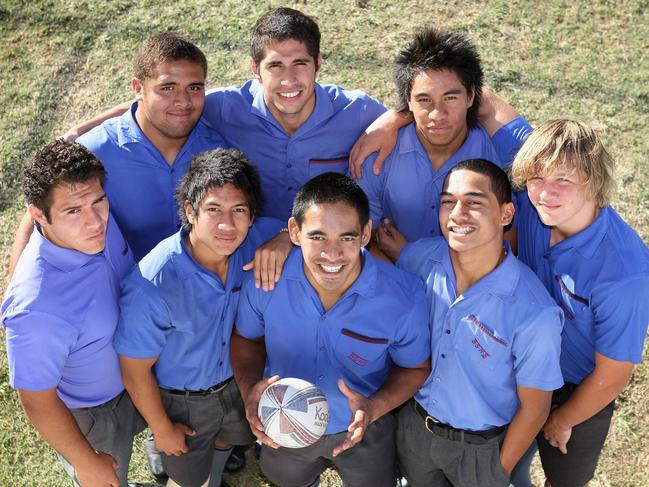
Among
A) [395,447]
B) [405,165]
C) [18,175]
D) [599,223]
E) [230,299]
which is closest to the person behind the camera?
[599,223]

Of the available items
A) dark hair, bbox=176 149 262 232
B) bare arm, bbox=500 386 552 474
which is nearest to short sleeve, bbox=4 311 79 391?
dark hair, bbox=176 149 262 232

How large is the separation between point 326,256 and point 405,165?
1140 millimetres

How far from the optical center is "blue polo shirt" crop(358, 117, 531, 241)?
4418mm

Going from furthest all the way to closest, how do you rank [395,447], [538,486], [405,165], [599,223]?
1. [538,486]
2. [405,165]
3. [395,447]
4. [599,223]

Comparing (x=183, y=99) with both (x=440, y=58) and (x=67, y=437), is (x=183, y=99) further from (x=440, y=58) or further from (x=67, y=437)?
(x=67, y=437)

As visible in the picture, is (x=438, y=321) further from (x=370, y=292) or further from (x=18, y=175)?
(x=18, y=175)

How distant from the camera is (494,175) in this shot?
376 cm

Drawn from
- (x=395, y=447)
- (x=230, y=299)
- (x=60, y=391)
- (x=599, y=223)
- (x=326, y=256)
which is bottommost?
(x=395, y=447)

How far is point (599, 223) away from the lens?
361 cm

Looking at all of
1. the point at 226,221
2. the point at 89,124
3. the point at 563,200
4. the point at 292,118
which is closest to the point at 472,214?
the point at 563,200

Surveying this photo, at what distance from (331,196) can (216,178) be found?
0.65 meters

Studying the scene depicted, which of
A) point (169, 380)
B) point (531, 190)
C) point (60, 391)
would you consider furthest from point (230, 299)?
point (531, 190)

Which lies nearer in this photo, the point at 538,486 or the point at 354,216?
the point at 354,216

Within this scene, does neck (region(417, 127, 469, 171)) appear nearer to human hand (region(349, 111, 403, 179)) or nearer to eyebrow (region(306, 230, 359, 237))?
human hand (region(349, 111, 403, 179))
